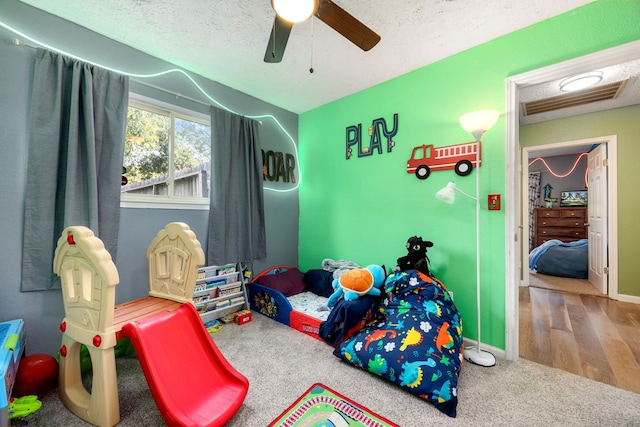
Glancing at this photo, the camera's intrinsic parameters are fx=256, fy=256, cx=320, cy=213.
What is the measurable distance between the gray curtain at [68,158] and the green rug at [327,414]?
68.1 inches

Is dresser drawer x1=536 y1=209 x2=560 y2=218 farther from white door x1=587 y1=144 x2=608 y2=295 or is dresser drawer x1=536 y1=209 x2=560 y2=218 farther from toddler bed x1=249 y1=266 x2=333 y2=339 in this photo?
toddler bed x1=249 y1=266 x2=333 y2=339

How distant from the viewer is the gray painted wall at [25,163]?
5.40 feet

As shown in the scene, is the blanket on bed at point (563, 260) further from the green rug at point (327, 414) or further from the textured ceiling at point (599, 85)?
the green rug at point (327, 414)

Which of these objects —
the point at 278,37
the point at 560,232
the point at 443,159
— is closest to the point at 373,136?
the point at 443,159

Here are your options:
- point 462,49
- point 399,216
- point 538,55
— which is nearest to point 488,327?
point 399,216

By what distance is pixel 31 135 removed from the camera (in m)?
1.69

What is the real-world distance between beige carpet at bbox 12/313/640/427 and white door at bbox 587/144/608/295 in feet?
9.03

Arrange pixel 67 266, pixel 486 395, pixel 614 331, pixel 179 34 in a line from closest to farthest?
pixel 67 266, pixel 486 395, pixel 179 34, pixel 614 331

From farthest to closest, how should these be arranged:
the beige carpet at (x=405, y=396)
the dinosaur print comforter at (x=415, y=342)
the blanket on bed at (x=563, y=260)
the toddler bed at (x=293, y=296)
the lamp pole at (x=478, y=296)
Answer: the blanket on bed at (x=563, y=260)
the toddler bed at (x=293, y=296)
the lamp pole at (x=478, y=296)
the dinosaur print comforter at (x=415, y=342)
the beige carpet at (x=405, y=396)

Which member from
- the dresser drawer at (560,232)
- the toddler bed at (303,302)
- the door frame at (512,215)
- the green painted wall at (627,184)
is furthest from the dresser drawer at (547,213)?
the toddler bed at (303,302)

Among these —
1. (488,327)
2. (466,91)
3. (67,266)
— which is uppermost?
(466,91)

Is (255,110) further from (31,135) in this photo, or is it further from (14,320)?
(14,320)

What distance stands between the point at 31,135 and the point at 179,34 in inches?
48.0

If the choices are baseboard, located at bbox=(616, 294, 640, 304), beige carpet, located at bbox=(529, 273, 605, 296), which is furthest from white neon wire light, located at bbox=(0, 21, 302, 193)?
baseboard, located at bbox=(616, 294, 640, 304)
